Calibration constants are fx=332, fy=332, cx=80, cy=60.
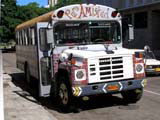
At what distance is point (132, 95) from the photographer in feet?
31.2

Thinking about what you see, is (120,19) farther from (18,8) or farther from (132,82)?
(18,8)

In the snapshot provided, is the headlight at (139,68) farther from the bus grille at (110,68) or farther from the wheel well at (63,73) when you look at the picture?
the wheel well at (63,73)

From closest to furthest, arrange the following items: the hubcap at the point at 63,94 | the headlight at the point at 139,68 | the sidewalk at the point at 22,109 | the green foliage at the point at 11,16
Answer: the sidewalk at the point at 22,109 → the hubcap at the point at 63,94 → the headlight at the point at 139,68 → the green foliage at the point at 11,16

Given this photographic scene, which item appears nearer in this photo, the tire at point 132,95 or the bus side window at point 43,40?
the tire at point 132,95

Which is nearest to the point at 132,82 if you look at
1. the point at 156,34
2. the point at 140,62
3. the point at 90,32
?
the point at 140,62

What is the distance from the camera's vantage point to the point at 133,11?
1718 inches

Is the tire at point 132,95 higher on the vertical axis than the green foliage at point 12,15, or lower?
lower

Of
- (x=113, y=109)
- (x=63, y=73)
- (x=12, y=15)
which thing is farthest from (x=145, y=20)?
(x=63, y=73)

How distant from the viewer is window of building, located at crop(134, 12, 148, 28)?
139 ft

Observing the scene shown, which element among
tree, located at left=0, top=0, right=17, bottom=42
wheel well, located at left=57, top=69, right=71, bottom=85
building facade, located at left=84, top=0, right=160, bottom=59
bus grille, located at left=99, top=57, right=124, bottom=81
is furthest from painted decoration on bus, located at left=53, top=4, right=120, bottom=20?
tree, located at left=0, top=0, right=17, bottom=42

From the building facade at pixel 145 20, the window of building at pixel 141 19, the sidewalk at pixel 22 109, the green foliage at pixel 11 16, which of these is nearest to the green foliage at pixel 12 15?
the green foliage at pixel 11 16

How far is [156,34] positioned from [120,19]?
32.3m

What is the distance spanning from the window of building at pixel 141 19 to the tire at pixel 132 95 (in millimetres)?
33396

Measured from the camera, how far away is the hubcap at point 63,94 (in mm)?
8641
